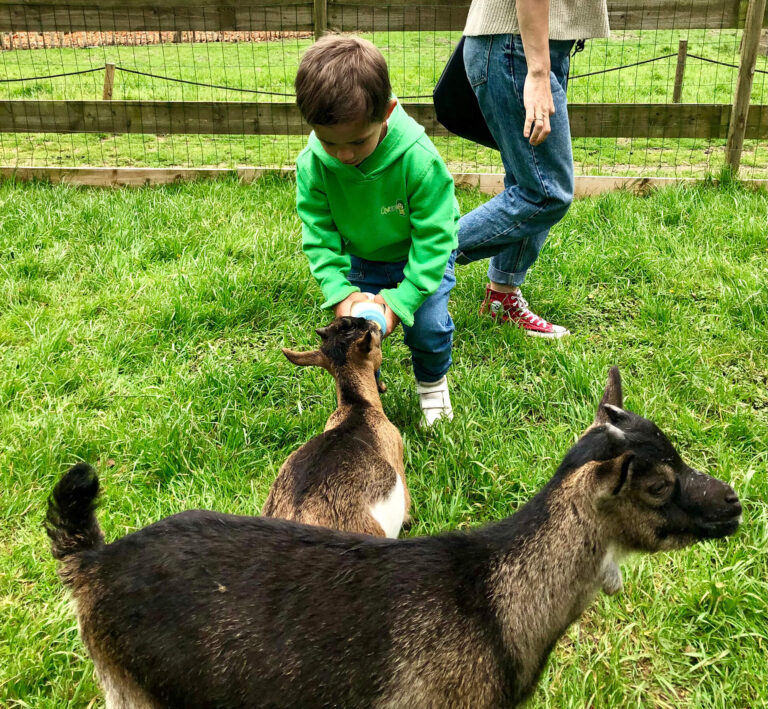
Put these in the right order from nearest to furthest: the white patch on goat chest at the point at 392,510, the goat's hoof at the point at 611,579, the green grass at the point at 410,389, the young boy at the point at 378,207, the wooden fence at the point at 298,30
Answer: the goat's hoof at the point at 611,579
the green grass at the point at 410,389
the white patch on goat chest at the point at 392,510
the young boy at the point at 378,207
the wooden fence at the point at 298,30

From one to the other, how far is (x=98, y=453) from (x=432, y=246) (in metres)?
1.85

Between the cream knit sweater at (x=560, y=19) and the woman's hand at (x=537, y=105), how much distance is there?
0.31 metres

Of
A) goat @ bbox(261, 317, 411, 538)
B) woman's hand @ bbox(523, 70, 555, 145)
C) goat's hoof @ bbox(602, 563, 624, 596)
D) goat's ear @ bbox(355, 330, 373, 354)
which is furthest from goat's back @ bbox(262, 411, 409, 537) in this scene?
woman's hand @ bbox(523, 70, 555, 145)

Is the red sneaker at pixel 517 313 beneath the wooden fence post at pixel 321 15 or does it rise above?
beneath

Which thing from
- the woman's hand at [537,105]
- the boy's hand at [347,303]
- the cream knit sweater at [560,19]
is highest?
the cream knit sweater at [560,19]

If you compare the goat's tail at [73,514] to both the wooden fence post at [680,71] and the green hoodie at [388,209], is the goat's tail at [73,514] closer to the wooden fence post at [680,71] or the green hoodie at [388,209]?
the green hoodie at [388,209]

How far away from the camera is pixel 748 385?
157 inches

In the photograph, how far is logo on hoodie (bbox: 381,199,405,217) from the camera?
359cm

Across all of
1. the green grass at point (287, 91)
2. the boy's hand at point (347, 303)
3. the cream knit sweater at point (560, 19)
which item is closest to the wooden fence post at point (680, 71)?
the green grass at point (287, 91)

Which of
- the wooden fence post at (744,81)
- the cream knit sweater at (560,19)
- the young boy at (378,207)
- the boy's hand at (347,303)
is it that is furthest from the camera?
the wooden fence post at (744,81)

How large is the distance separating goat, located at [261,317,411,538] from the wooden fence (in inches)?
160

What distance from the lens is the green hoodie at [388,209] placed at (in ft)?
11.4

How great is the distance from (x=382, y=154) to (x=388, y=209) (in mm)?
277

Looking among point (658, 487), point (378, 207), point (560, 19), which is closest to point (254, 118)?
point (560, 19)
